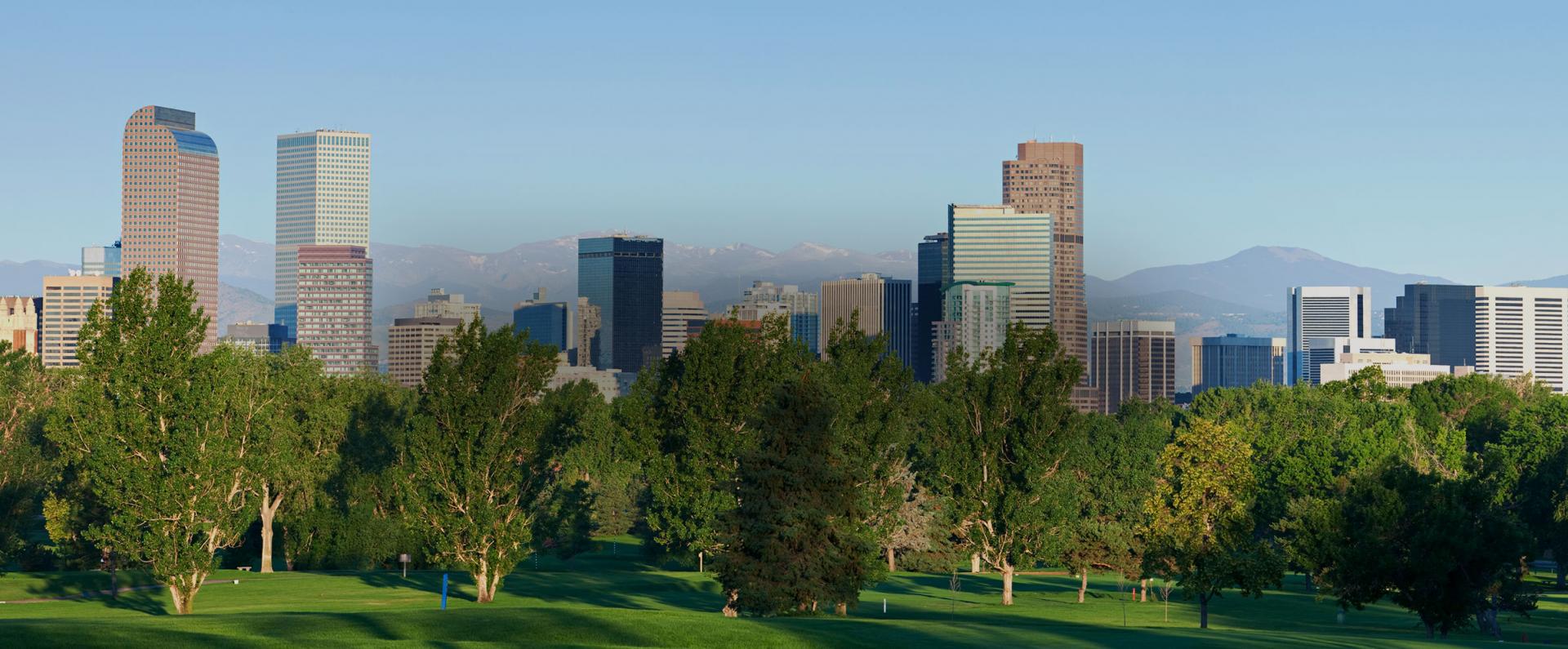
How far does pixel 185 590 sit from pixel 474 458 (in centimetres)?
1354

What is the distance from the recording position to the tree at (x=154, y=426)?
6191 cm

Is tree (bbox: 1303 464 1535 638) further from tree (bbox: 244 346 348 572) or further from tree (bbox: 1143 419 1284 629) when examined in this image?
tree (bbox: 244 346 348 572)

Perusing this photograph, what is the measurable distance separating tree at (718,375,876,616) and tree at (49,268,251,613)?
20.6 metres

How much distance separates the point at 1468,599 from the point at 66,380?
101 meters

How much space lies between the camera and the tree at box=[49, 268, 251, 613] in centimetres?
6191

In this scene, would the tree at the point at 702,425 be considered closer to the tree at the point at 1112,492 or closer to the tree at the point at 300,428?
the tree at the point at 1112,492

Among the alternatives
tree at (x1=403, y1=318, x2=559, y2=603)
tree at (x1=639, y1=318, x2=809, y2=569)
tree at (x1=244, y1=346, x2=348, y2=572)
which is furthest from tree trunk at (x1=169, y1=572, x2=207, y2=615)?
tree at (x1=639, y1=318, x2=809, y2=569)

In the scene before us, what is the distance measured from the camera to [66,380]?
4892 inches

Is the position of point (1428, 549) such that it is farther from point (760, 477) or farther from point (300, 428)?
point (300, 428)

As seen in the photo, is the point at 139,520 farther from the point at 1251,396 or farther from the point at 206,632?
the point at 1251,396

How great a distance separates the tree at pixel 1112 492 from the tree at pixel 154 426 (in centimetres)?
3589

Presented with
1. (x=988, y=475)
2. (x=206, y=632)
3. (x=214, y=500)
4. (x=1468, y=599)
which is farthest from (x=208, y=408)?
(x=1468, y=599)

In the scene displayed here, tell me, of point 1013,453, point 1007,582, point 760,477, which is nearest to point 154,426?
point 760,477

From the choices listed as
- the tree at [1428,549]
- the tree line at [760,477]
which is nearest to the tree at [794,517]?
the tree line at [760,477]
